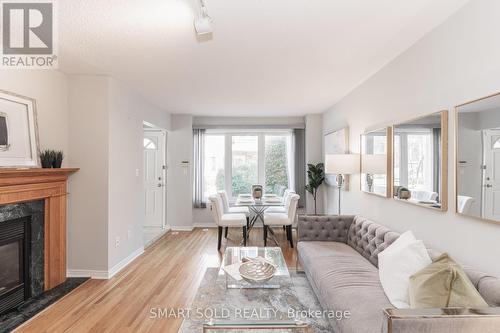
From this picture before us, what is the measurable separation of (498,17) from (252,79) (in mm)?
2395

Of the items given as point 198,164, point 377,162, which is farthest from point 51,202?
point 377,162

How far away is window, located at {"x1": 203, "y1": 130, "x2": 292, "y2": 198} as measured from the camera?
6.10 metres

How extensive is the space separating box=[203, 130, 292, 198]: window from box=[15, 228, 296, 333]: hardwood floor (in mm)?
1891

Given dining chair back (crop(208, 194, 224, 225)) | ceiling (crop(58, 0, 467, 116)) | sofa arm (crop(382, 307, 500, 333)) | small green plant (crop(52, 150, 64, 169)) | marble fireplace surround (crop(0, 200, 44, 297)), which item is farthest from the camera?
dining chair back (crop(208, 194, 224, 225))

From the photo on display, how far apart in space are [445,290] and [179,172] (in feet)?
16.8

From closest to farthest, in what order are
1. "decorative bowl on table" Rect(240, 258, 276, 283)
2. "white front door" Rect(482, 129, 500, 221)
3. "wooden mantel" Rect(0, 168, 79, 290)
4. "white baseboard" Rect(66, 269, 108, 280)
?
"white front door" Rect(482, 129, 500, 221), "decorative bowl on table" Rect(240, 258, 276, 283), "wooden mantel" Rect(0, 168, 79, 290), "white baseboard" Rect(66, 269, 108, 280)

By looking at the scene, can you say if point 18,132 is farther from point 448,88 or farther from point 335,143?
point 335,143

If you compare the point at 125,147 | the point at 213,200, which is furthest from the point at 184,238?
the point at 125,147

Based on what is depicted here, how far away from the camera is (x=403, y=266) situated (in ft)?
5.85

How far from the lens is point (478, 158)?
5.68ft

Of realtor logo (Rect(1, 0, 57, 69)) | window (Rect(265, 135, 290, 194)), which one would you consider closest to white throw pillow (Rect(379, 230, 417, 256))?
realtor logo (Rect(1, 0, 57, 69))

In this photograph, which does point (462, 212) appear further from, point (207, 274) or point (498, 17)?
point (207, 274)

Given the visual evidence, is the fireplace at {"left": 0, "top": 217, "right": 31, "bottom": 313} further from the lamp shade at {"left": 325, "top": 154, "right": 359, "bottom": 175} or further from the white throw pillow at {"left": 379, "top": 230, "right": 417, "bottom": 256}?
the lamp shade at {"left": 325, "top": 154, "right": 359, "bottom": 175}

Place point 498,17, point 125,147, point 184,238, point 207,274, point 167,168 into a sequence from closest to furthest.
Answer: point 498,17 → point 207,274 → point 125,147 → point 184,238 → point 167,168
